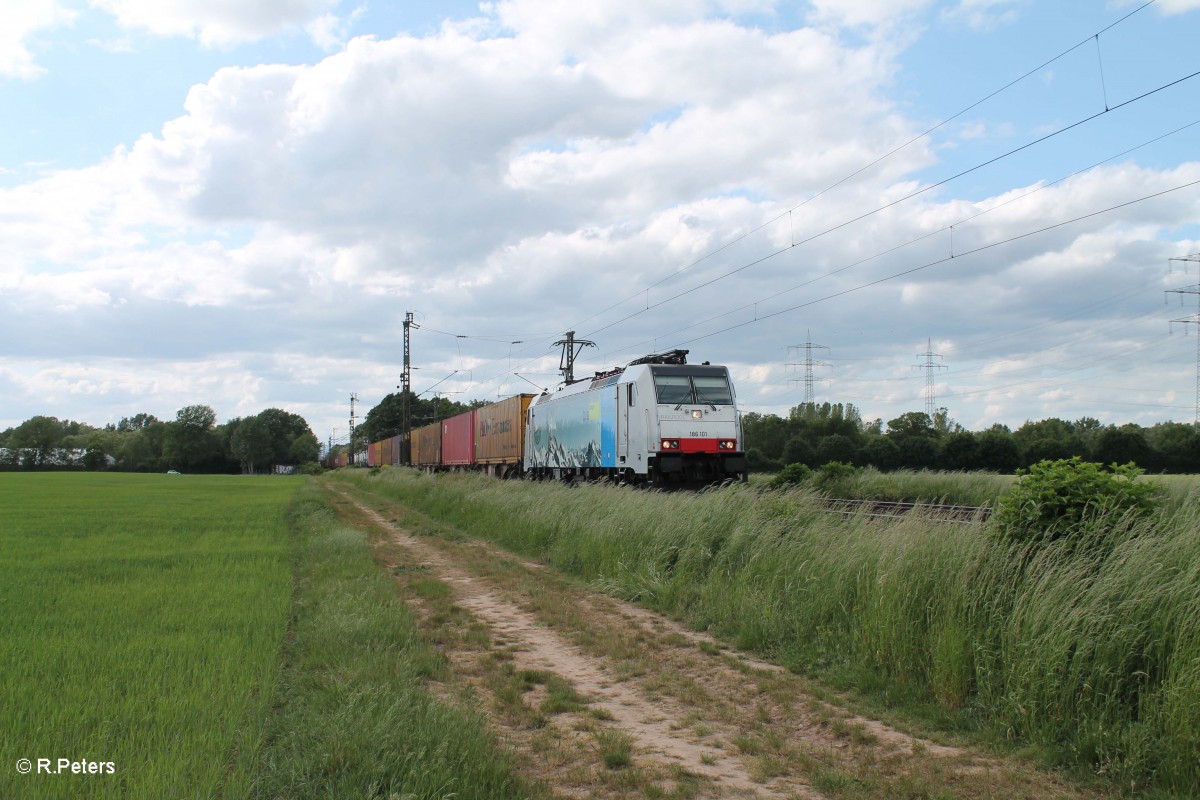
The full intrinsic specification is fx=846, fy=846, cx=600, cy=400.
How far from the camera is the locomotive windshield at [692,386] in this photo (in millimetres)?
19953

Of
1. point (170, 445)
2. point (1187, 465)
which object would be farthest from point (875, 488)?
point (170, 445)

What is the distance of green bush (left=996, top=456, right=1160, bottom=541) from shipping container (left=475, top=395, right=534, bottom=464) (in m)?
27.7

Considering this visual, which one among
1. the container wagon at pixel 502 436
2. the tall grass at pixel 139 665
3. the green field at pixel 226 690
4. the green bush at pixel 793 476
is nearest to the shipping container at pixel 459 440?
the container wagon at pixel 502 436

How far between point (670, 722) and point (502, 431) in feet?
104

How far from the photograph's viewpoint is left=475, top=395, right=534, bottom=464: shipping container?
34500 millimetres

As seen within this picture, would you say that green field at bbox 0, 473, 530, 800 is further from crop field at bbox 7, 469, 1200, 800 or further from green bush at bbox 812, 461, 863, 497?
green bush at bbox 812, 461, 863, 497

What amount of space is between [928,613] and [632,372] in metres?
14.9

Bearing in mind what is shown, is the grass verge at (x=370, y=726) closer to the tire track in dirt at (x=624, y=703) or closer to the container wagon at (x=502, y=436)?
the tire track in dirt at (x=624, y=703)

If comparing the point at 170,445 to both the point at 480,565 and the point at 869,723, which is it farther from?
the point at 869,723

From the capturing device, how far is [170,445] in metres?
116

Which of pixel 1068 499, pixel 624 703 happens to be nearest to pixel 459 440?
pixel 624 703

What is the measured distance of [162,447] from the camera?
396 feet

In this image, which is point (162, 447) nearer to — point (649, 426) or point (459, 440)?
point (459, 440)

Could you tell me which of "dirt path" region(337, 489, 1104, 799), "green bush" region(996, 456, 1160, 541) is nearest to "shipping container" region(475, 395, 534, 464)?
"dirt path" region(337, 489, 1104, 799)
